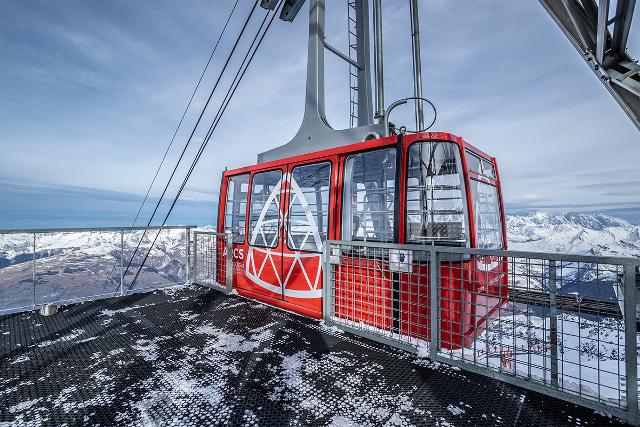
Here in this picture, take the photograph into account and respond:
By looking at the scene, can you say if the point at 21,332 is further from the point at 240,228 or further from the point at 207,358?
the point at 240,228

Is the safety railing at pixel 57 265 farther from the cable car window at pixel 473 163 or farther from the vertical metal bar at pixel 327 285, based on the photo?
the cable car window at pixel 473 163

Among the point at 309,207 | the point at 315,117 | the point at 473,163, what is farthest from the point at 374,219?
the point at 315,117

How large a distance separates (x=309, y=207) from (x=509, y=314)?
2.72 metres

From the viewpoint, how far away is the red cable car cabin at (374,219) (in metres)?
3.14

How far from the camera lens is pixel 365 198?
410 centimetres

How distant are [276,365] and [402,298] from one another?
1553 millimetres

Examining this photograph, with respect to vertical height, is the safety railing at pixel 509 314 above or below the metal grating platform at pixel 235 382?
above

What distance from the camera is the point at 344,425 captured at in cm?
185

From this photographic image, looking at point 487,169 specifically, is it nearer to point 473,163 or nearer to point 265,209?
point 473,163

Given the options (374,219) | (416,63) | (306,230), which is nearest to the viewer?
(374,219)

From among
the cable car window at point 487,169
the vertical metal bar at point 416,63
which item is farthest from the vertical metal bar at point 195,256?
the cable car window at point 487,169

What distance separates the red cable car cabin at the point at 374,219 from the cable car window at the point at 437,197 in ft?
0.04

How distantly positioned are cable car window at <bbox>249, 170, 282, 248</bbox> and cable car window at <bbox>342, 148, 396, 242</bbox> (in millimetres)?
1308

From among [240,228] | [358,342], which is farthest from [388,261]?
[240,228]
